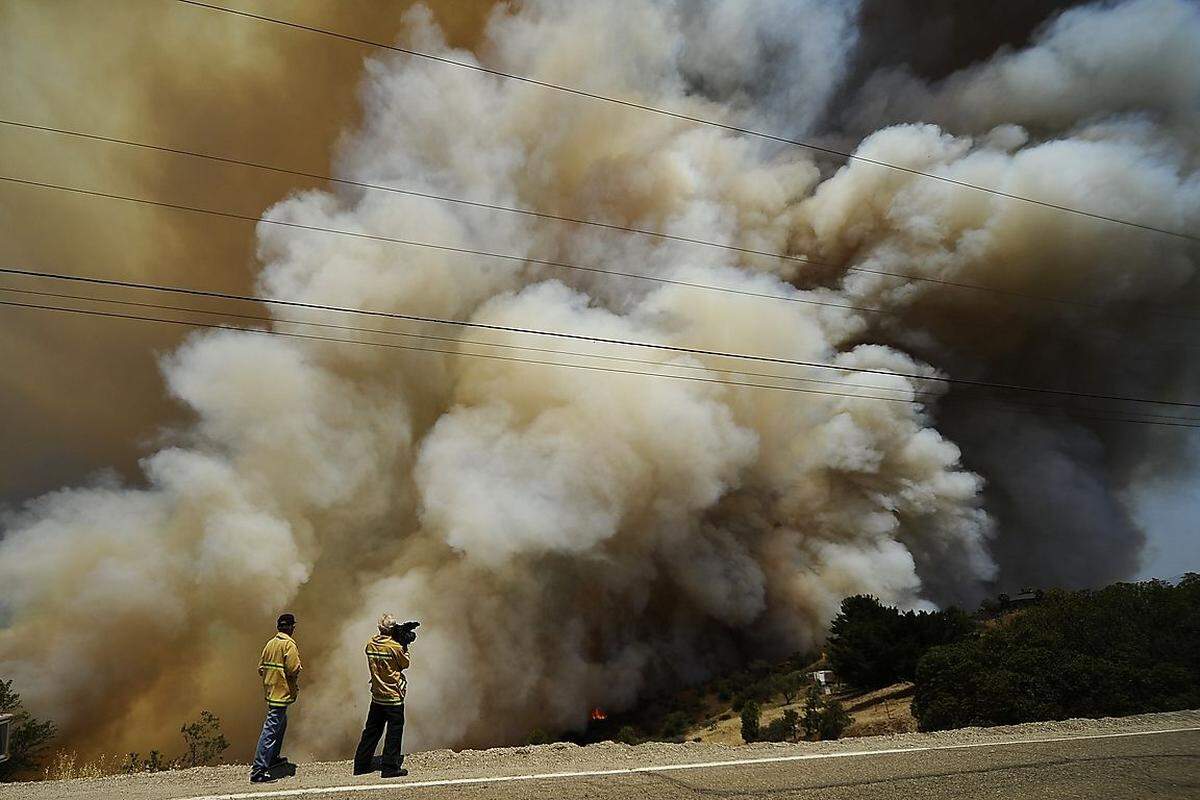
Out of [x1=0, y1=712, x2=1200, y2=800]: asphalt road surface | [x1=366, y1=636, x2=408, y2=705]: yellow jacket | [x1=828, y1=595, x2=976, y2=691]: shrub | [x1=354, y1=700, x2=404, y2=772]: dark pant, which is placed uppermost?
[x1=828, y1=595, x2=976, y2=691]: shrub

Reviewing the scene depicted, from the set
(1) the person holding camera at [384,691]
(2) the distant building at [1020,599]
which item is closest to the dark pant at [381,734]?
(1) the person holding camera at [384,691]

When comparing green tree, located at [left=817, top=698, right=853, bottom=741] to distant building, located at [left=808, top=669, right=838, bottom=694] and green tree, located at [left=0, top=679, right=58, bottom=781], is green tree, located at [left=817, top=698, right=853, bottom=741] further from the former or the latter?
green tree, located at [left=0, top=679, right=58, bottom=781]

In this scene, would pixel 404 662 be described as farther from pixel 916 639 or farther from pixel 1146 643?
pixel 916 639

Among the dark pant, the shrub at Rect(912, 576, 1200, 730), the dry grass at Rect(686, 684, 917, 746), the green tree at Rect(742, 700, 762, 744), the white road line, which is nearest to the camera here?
the white road line

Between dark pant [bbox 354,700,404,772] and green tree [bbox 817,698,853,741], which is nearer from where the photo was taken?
dark pant [bbox 354,700,404,772]

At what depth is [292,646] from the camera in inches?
283

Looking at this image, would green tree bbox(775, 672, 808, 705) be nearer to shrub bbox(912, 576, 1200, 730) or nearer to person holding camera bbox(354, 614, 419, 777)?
shrub bbox(912, 576, 1200, 730)

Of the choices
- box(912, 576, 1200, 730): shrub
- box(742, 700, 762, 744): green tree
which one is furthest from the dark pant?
box(742, 700, 762, 744): green tree

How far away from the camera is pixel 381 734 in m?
6.75

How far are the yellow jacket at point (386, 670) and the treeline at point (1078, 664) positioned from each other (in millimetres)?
8131

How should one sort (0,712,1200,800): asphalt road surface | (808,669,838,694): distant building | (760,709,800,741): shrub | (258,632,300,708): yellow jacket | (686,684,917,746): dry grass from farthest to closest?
(808,669,838,694): distant building < (760,709,800,741): shrub < (686,684,917,746): dry grass < (258,632,300,708): yellow jacket < (0,712,1200,800): asphalt road surface

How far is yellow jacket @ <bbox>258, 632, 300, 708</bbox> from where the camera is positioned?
7.02 m

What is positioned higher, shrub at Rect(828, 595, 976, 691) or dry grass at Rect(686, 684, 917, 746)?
shrub at Rect(828, 595, 976, 691)

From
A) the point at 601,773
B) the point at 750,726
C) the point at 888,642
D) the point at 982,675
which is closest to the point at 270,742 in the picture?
the point at 601,773
